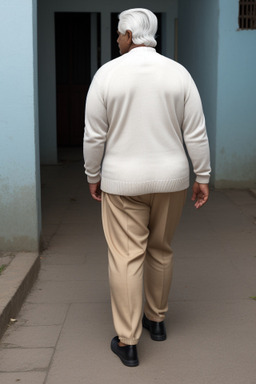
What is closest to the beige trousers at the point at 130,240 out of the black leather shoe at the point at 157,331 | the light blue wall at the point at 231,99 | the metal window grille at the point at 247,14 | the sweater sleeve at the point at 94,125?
the sweater sleeve at the point at 94,125

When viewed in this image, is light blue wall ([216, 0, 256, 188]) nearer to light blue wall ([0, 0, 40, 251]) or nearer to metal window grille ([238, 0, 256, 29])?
metal window grille ([238, 0, 256, 29])

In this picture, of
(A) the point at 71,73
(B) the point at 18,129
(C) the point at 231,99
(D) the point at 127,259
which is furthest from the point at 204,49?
(D) the point at 127,259

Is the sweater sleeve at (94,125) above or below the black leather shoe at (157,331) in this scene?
above

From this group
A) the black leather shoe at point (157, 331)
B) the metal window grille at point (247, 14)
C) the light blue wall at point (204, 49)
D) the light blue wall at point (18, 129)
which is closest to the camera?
the black leather shoe at point (157, 331)

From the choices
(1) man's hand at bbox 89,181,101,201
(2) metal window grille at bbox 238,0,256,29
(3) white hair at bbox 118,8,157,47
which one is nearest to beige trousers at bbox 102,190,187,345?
(1) man's hand at bbox 89,181,101,201

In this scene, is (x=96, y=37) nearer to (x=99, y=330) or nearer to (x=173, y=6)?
(x=173, y=6)

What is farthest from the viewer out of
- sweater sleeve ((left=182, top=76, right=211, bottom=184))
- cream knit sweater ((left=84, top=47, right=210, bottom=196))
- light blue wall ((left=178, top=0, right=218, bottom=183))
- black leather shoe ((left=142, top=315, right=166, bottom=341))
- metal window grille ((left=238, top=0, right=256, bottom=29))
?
light blue wall ((left=178, top=0, right=218, bottom=183))

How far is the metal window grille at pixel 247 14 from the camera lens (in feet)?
28.6

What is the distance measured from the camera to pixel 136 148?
3465 millimetres

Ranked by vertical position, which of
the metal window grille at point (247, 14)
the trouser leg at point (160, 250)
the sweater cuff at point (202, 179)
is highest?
the metal window grille at point (247, 14)

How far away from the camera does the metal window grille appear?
873 cm

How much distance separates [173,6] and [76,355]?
10077 millimetres

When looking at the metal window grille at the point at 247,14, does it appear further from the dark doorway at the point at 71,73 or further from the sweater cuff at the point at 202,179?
the dark doorway at the point at 71,73

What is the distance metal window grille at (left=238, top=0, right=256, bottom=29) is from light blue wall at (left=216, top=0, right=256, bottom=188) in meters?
0.10
